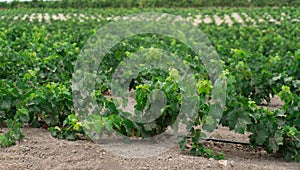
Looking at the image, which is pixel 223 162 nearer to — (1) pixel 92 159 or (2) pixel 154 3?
A: (1) pixel 92 159

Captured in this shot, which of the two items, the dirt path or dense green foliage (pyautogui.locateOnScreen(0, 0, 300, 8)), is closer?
the dirt path

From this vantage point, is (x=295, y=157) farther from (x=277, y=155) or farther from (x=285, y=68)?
(x=285, y=68)

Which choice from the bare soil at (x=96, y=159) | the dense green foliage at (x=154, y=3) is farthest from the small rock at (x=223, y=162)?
the dense green foliage at (x=154, y=3)

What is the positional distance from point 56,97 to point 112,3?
32.0 metres

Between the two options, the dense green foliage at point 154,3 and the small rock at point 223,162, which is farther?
the dense green foliage at point 154,3

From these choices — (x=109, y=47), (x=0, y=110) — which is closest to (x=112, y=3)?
(x=109, y=47)

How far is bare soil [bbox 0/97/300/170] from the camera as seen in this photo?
443cm

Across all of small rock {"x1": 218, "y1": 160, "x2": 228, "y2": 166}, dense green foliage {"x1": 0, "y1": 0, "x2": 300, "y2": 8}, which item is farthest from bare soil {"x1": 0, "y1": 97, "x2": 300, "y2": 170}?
dense green foliage {"x1": 0, "y1": 0, "x2": 300, "y2": 8}

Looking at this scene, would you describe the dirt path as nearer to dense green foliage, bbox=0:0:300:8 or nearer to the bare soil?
the bare soil

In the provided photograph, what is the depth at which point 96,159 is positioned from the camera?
4.57 meters

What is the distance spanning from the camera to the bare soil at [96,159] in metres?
4.43

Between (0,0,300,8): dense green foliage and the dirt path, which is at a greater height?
(0,0,300,8): dense green foliage

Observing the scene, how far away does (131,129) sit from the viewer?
505cm

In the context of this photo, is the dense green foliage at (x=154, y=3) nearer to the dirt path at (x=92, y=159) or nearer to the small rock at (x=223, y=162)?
the dirt path at (x=92, y=159)
